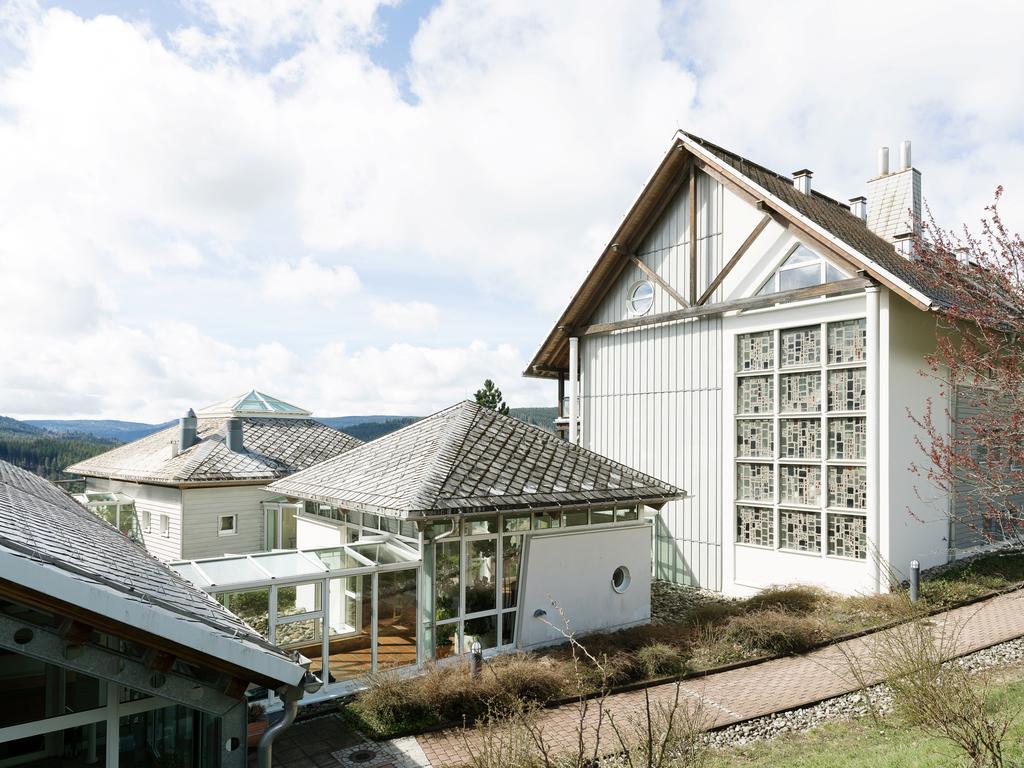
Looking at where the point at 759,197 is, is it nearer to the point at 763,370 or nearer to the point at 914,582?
the point at 763,370

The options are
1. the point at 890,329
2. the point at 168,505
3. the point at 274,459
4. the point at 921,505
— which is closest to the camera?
the point at 890,329

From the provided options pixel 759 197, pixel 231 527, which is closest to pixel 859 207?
pixel 759 197

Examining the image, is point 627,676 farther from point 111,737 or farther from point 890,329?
point 890,329

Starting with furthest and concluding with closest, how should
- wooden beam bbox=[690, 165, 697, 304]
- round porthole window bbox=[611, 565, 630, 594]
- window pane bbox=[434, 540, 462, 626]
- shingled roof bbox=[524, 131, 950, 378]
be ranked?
1. wooden beam bbox=[690, 165, 697, 304]
2. shingled roof bbox=[524, 131, 950, 378]
3. round porthole window bbox=[611, 565, 630, 594]
4. window pane bbox=[434, 540, 462, 626]

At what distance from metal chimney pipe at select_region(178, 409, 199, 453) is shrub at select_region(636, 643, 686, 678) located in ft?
58.5

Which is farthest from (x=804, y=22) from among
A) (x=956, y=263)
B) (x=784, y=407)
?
(x=784, y=407)

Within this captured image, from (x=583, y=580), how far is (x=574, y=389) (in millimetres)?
8483

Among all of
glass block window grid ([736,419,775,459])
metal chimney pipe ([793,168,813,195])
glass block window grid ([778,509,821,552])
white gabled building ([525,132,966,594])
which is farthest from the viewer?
metal chimney pipe ([793,168,813,195])

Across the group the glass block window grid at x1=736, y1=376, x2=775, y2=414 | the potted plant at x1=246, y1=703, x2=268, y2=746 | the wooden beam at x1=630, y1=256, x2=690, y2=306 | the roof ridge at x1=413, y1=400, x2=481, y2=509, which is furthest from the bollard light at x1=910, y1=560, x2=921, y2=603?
the potted plant at x1=246, y1=703, x2=268, y2=746

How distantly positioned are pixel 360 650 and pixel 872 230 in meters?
17.2

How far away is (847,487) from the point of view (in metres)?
14.2

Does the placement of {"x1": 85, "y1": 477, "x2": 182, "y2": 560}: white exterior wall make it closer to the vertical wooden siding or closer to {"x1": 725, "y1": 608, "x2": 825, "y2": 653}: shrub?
the vertical wooden siding

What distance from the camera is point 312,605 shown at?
10.5 meters

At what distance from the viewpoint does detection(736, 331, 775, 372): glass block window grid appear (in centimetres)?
1559
